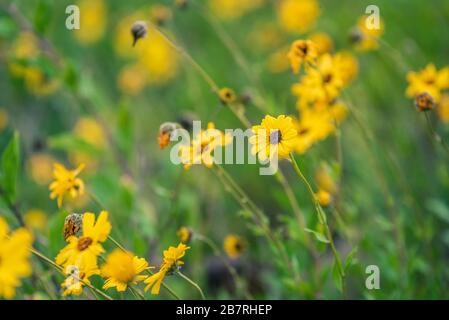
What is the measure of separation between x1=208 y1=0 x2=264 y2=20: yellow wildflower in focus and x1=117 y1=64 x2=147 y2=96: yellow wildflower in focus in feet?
2.32

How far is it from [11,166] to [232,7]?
8.89 feet

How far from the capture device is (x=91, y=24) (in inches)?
180

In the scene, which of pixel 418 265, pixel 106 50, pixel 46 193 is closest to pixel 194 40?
pixel 106 50

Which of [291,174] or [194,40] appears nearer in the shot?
[291,174]

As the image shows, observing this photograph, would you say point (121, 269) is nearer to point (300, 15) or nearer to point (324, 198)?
point (324, 198)

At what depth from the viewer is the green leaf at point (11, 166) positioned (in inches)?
73.2

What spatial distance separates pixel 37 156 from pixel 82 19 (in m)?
1.56

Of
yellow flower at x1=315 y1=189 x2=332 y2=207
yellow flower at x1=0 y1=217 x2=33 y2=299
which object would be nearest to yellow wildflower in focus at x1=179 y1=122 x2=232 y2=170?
yellow flower at x1=315 y1=189 x2=332 y2=207

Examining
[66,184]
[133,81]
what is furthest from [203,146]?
[133,81]

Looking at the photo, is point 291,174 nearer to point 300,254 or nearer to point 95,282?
point 300,254

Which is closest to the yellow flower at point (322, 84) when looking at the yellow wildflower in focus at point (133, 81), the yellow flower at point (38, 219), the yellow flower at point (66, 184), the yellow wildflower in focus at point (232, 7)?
the yellow flower at point (66, 184)

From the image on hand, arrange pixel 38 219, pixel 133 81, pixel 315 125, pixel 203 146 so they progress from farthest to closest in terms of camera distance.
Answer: pixel 133 81, pixel 38 219, pixel 315 125, pixel 203 146

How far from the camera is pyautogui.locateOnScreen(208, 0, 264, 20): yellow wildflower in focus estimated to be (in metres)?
4.30

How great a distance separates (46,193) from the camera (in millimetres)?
3334
